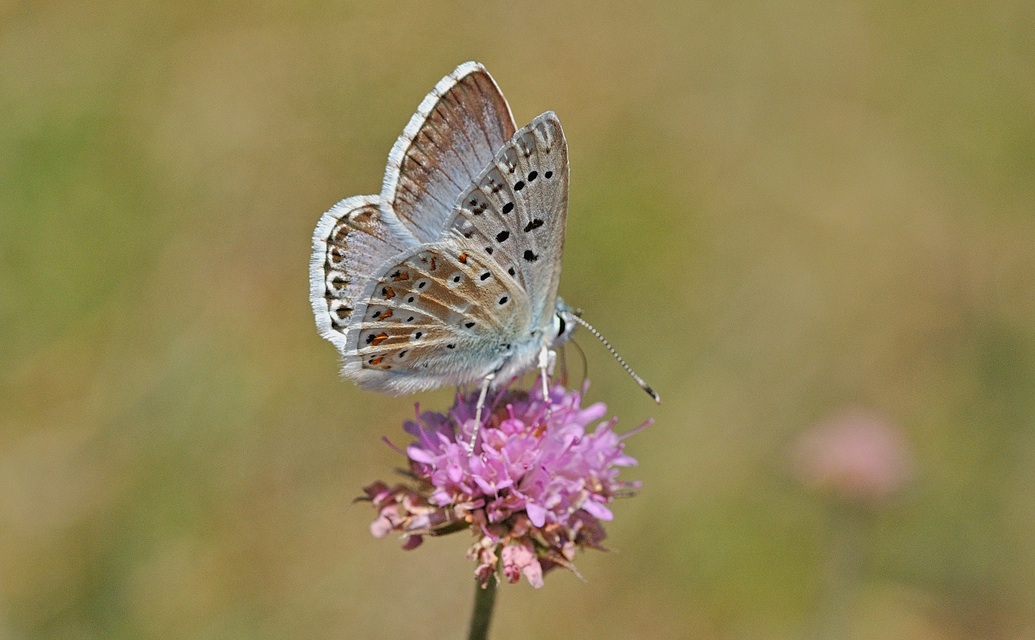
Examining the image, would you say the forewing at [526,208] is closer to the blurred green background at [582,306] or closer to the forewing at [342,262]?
the forewing at [342,262]

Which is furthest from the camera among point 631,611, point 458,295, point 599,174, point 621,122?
point 621,122

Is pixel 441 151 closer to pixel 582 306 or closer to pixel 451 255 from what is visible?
pixel 451 255

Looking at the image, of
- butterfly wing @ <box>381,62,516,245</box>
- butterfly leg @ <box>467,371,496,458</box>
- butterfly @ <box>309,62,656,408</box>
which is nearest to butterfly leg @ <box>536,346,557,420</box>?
butterfly @ <box>309,62,656,408</box>

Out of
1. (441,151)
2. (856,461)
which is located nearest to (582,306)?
(856,461)

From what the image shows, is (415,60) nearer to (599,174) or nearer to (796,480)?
(599,174)

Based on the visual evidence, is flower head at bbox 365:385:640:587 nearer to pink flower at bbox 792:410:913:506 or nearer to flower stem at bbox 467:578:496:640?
flower stem at bbox 467:578:496:640

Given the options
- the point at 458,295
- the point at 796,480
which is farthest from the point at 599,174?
the point at 458,295

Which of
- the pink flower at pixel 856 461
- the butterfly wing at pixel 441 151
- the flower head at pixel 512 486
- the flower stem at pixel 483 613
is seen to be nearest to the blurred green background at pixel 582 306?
the pink flower at pixel 856 461
